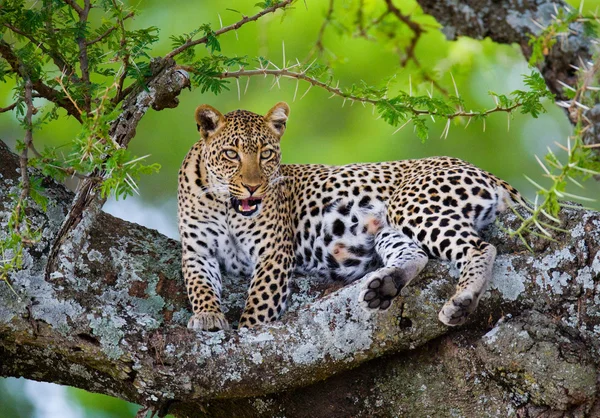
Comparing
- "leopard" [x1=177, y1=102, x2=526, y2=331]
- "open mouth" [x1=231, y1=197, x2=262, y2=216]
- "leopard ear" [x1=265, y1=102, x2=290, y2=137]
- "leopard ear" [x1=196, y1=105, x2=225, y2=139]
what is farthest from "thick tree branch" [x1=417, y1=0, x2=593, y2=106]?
"open mouth" [x1=231, y1=197, x2=262, y2=216]

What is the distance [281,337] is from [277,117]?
2590 mm

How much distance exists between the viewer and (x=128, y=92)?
624 centimetres

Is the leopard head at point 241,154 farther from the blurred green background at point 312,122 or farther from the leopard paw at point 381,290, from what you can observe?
the blurred green background at point 312,122

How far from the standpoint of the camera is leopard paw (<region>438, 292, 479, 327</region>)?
5051 millimetres

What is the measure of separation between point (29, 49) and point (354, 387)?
122 inches

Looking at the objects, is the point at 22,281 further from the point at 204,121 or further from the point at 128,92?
the point at 204,121

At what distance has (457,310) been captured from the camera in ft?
16.6

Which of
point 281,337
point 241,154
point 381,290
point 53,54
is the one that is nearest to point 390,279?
point 381,290

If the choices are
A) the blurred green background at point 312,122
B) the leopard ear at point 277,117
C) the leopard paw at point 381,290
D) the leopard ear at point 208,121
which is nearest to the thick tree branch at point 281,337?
the leopard paw at point 381,290

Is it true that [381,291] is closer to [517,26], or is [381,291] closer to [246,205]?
[246,205]

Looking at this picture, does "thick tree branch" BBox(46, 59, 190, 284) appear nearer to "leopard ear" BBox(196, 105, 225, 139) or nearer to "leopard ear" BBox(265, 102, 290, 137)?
"leopard ear" BBox(196, 105, 225, 139)

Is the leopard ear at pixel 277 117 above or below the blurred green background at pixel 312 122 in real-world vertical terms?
below

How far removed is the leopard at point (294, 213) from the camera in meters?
6.29

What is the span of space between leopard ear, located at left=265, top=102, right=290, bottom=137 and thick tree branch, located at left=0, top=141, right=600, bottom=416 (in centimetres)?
223
